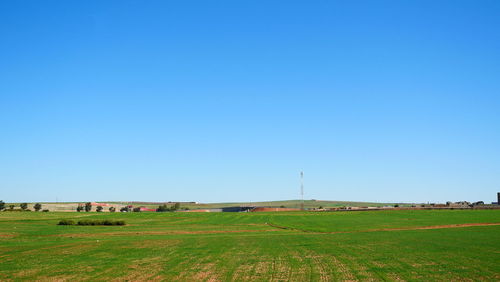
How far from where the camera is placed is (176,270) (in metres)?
31.8

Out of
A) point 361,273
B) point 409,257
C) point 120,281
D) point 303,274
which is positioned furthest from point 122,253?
point 409,257

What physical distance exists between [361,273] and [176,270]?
13.5m

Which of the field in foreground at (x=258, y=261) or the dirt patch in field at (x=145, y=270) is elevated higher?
the field in foreground at (x=258, y=261)

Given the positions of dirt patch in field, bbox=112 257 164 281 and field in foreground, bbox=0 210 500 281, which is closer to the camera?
dirt patch in field, bbox=112 257 164 281

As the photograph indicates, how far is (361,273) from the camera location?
29.2 meters

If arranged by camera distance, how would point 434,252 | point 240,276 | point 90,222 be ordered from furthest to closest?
point 90,222, point 434,252, point 240,276

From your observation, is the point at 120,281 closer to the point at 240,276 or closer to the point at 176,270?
the point at 176,270

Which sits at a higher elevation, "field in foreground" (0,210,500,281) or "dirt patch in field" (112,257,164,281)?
"field in foreground" (0,210,500,281)

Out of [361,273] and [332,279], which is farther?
[361,273]

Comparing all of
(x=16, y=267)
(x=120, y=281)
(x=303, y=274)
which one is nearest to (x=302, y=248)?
(x=303, y=274)

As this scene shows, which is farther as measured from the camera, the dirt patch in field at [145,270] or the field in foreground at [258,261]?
the field in foreground at [258,261]

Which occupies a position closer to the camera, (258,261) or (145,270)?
(145,270)

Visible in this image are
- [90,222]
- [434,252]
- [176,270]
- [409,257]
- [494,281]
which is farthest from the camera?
[90,222]

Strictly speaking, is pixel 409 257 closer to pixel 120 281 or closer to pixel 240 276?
pixel 240 276
